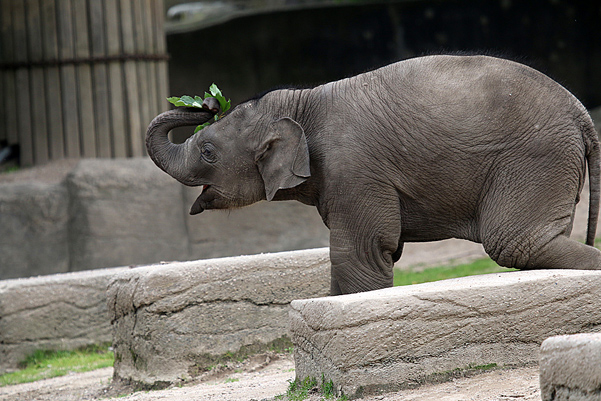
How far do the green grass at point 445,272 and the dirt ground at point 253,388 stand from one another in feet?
10.6

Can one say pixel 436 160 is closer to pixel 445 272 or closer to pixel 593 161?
pixel 593 161

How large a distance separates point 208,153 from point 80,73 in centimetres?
567

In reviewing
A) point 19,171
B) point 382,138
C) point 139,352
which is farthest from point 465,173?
point 19,171

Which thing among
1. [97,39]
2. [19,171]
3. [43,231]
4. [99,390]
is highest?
[97,39]

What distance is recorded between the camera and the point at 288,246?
1088 cm

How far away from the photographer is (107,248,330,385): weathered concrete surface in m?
5.83

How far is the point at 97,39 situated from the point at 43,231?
2.39 meters

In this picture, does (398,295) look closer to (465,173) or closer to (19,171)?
(465,173)

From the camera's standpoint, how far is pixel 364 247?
4.66 m

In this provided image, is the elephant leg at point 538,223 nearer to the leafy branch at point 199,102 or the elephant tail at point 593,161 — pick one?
the elephant tail at point 593,161

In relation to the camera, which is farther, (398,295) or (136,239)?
(136,239)

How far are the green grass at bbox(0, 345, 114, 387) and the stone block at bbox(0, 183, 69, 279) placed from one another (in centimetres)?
221

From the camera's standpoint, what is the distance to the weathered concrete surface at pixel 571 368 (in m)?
2.89

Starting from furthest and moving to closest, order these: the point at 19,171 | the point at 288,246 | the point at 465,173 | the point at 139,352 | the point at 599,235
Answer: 1. the point at 288,246
2. the point at 19,171
3. the point at 599,235
4. the point at 139,352
5. the point at 465,173
